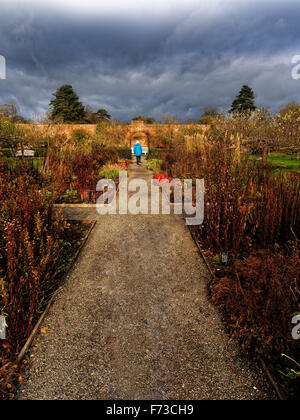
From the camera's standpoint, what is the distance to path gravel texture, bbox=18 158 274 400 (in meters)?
1.80

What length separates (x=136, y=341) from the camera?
2219mm

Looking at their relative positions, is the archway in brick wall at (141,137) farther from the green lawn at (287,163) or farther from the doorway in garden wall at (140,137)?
the green lawn at (287,163)

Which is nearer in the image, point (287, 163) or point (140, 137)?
point (287, 163)

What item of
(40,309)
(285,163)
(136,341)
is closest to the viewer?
(136,341)

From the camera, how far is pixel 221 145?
4.29 meters

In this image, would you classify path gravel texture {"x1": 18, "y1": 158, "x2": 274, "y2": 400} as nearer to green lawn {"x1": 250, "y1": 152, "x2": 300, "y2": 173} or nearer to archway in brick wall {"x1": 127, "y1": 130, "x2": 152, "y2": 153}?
green lawn {"x1": 250, "y1": 152, "x2": 300, "y2": 173}

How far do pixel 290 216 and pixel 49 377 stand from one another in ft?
12.8

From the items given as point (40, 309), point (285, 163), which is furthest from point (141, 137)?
point (40, 309)

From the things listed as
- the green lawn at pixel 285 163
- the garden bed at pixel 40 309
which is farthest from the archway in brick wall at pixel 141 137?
the garden bed at pixel 40 309

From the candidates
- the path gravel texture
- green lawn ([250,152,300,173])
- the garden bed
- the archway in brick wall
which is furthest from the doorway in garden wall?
the path gravel texture

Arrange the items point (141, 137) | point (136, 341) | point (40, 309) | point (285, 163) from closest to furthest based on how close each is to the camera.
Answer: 1. point (136, 341)
2. point (40, 309)
3. point (285, 163)
4. point (141, 137)

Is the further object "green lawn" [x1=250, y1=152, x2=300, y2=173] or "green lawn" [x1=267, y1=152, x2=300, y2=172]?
"green lawn" [x1=267, y1=152, x2=300, y2=172]

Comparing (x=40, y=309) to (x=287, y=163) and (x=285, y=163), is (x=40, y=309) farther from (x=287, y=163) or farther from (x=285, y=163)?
(x=287, y=163)

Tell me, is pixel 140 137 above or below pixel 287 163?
above
